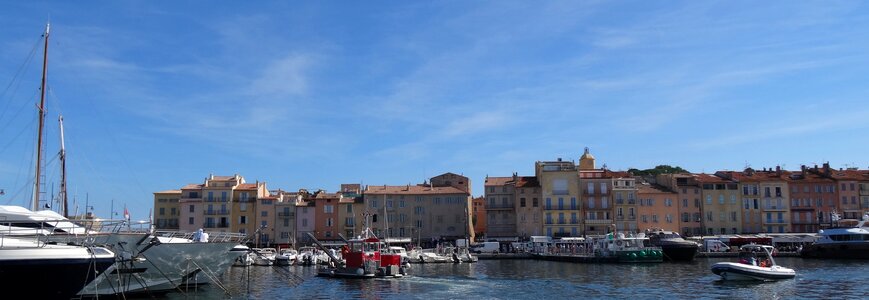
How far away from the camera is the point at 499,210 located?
351 feet

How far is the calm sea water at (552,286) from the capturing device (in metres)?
44.1

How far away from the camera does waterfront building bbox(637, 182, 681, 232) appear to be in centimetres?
10419

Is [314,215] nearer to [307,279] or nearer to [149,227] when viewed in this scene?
[307,279]

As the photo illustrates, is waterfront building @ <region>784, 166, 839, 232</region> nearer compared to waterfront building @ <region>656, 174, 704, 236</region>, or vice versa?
waterfront building @ <region>656, 174, 704, 236</region>

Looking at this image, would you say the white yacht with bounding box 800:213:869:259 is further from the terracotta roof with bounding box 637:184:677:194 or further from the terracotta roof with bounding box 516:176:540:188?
the terracotta roof with bounding box 516:176:540:188

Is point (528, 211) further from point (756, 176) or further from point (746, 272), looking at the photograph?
point (746, 272)

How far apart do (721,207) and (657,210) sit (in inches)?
356

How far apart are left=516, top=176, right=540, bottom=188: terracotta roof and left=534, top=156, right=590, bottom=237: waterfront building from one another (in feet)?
7.23

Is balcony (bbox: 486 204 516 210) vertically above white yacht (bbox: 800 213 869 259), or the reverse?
balcony (bbox: 486 204 516 210)

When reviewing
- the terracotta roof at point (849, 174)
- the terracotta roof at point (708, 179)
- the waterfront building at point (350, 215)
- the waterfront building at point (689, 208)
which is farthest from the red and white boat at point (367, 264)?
the terracotta roof at point (849, 174)

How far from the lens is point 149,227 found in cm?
3941

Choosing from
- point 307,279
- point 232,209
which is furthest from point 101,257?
point 232,209

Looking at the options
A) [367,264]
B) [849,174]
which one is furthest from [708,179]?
[367,264]

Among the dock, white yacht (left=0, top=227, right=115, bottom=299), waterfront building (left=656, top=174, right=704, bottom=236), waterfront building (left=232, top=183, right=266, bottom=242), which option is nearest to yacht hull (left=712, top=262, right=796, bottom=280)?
white yacht (left=0, top=227, right=115, bottom=299)
